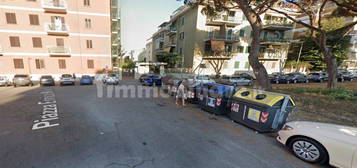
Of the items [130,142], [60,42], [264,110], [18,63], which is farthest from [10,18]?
[264,110]

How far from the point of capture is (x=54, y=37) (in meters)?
18.4

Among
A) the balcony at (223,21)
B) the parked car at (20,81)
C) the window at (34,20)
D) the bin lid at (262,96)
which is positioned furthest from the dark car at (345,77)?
the window at (34,20)

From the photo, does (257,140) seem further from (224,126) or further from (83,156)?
(83,156)

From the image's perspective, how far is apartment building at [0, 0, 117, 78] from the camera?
16922mm

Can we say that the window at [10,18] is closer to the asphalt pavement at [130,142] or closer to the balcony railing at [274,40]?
the asphalt pavement at [130,142]

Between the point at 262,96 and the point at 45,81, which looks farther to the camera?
the point at 45,81

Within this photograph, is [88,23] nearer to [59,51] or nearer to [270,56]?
[59,51]

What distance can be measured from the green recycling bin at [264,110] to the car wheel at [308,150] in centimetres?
104

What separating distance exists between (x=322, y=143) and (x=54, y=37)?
25.9 meters

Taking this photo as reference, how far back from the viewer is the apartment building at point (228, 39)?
2202 cm

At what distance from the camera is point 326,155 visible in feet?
9.98

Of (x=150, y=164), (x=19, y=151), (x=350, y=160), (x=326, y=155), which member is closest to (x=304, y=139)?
(x=326, y=155)

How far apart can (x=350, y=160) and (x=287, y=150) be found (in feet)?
3.99

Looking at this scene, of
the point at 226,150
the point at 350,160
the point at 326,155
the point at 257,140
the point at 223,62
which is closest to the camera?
the point at 350,160
